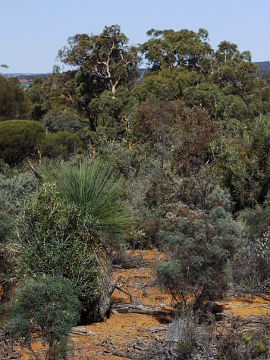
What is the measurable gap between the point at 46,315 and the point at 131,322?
7.87ft

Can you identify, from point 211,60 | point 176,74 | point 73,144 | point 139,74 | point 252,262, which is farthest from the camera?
point 139,74

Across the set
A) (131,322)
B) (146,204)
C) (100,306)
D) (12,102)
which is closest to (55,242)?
(100,306)

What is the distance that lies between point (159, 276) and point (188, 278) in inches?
14.0

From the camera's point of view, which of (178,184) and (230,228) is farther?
(178,184)

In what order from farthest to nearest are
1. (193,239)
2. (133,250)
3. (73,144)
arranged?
(73,144) < (133,250) < (193,239)

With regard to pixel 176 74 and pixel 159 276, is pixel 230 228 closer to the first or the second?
pixel 159 276

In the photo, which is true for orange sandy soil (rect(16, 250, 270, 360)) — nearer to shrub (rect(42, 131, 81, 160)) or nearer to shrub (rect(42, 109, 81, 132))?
shrub (rect(42, 131, 81, 160))

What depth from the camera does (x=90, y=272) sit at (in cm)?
712

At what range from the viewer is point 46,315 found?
5.55m

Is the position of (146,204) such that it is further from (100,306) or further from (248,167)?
(100,306)

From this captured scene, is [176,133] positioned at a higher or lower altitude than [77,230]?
higher

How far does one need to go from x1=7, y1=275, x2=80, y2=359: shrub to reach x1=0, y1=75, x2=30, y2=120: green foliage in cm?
3077

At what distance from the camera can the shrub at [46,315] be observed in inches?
219

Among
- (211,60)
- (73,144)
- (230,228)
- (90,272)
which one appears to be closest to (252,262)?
(230,228)
